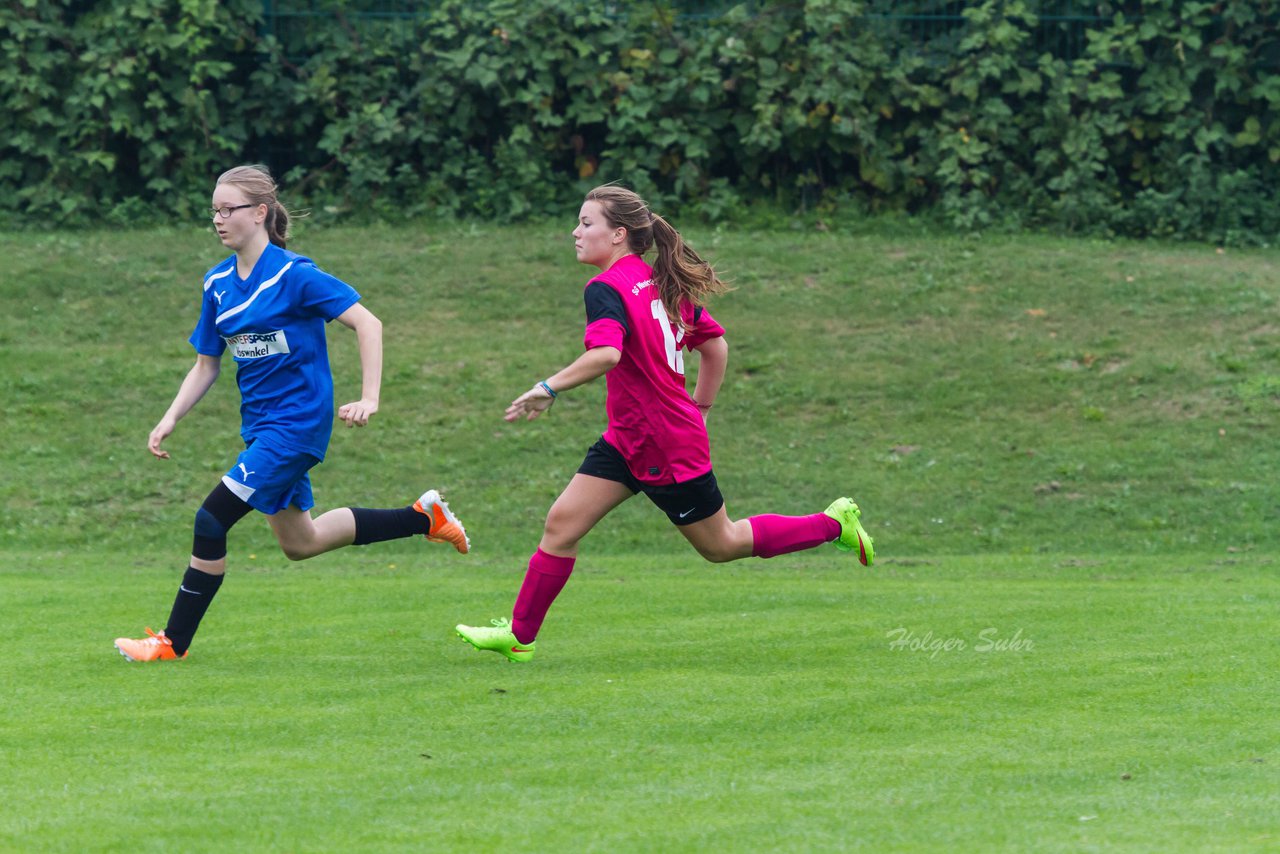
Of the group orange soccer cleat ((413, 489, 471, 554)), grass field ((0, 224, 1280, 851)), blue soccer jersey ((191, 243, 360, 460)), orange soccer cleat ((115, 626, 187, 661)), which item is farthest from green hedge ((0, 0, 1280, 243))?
orange soccer cleat ((115, 626, 187, 661))

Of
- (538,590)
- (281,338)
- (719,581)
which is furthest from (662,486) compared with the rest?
(719,581)

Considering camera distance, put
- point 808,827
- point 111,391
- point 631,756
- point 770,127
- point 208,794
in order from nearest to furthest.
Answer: point 808,827 < point 208,794 < point 631,756 < point 111,391 < point 770,127

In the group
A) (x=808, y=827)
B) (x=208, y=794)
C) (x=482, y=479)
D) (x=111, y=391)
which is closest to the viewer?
(x=808, y=827)

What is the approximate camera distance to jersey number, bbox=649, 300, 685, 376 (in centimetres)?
627

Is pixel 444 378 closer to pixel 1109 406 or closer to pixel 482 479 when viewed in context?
pixel 482 479

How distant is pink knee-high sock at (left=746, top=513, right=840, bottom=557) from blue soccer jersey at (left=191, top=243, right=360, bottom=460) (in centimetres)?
182

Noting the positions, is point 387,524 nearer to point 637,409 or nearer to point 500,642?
point 500,642

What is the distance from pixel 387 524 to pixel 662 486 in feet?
5.11

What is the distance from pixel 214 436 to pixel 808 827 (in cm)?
895

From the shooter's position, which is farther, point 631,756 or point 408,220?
point 408,220

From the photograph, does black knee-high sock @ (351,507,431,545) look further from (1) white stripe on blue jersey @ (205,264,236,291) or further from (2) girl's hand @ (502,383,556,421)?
(2) girl's hand @ (502,383,556,421)

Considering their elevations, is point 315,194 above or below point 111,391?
above

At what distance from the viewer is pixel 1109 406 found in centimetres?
1252

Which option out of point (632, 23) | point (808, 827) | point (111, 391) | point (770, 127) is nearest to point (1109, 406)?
point (770, 127)
